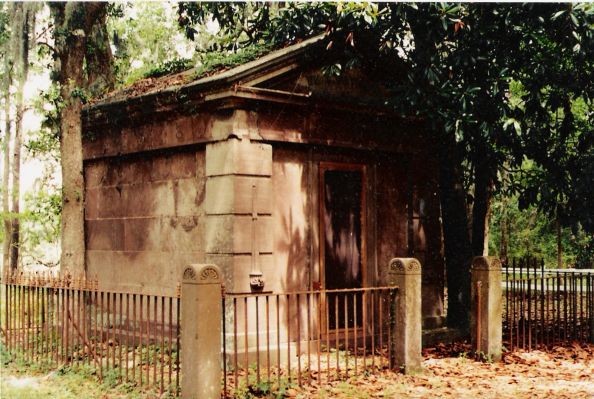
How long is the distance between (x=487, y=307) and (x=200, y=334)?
4746mm

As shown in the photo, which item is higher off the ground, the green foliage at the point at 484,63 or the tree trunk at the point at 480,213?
the green foliage at the point at 484,63

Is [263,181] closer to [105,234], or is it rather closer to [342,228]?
[342,228]

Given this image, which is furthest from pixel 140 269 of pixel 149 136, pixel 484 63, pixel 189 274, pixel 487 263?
pixel 484 63

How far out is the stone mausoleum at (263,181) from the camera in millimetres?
9570

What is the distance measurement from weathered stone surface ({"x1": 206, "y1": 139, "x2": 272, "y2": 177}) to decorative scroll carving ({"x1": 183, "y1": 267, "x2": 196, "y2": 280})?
104 inches

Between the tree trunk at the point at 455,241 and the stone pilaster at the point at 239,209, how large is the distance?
4287 mm

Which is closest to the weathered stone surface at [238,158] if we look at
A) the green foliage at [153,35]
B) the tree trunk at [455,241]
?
the tree trunk at [455,241]

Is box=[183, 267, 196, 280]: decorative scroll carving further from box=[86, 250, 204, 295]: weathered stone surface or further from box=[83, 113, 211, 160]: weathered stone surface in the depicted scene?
box=[83, 113, 211, 160]: weathered stone surface

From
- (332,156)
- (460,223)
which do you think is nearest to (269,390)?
(332,156)

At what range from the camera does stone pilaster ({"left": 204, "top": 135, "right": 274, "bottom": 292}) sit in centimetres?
941

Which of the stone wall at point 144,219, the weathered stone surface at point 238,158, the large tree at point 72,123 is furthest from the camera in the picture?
the large tree at point 72,123

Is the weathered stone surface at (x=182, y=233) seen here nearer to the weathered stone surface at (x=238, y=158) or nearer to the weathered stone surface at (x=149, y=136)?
the weathered stone surface at (x=238, y=158)

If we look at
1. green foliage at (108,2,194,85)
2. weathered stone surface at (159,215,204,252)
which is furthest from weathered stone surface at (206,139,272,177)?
green foliage at (108,2,194,85)

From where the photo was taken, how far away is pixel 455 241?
12.7 meters
